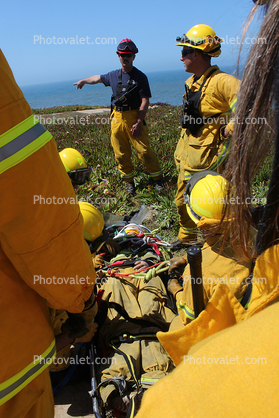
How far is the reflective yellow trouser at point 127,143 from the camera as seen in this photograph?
19.4 ft

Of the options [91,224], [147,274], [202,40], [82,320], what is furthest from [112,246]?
[202,40]

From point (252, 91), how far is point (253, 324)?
0.55 metres

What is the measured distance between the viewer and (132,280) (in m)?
3.05

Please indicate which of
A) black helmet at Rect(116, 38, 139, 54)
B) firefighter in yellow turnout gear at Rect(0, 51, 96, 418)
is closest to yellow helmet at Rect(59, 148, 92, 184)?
firefighter in yellow turnout gear at Rect(0, 51, 96, 418)

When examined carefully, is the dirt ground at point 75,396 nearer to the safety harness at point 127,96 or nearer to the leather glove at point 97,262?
the leather glove at point 97,262

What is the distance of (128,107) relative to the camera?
584cm

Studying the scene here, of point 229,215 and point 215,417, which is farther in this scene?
point 229,215

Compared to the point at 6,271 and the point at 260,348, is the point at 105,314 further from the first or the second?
the point at 260,348

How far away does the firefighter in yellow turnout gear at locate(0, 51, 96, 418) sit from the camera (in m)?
0.84

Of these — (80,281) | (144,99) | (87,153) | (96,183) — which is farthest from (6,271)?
(87,153)

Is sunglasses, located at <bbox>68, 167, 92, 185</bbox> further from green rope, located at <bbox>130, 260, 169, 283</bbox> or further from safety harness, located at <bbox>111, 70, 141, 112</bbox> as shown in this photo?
safety harness, located at <bbox>111, 70, 141, 112</bbox>

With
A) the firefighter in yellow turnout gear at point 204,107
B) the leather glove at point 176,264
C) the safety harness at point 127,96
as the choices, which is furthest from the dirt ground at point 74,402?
the safety harness at point 127,96

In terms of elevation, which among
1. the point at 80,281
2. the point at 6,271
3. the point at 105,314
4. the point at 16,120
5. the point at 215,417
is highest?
the point at 16,120

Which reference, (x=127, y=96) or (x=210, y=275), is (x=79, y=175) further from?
(x=127, y=96)
